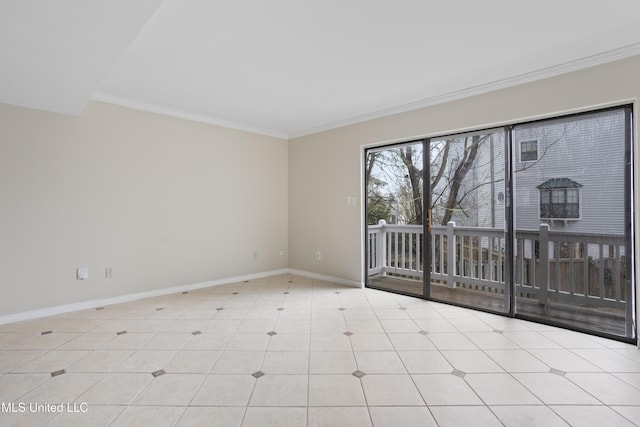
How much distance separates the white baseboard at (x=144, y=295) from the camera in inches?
130

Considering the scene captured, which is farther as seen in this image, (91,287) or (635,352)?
(91,287)

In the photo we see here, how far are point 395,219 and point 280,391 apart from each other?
3340 mm

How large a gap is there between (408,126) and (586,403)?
329 centimetres

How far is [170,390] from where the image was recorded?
6.60 ft

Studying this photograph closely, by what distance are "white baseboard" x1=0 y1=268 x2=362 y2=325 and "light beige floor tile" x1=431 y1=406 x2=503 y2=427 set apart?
2.85 m

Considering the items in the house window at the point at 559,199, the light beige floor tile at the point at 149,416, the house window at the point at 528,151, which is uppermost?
the house window at the point at 528,151

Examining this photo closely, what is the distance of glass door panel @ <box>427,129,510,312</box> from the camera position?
3.51m

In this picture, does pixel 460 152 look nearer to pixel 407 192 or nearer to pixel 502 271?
pixel 407 192

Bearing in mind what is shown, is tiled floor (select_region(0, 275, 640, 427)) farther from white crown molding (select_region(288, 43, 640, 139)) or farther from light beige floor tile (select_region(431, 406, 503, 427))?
white crown molding (select_region(288, 43, 640, 139))

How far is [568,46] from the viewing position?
265 centimetres

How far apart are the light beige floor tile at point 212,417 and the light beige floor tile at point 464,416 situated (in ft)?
3.79

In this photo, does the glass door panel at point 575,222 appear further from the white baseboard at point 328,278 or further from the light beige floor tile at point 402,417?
the light beige floor tile at point 402,417

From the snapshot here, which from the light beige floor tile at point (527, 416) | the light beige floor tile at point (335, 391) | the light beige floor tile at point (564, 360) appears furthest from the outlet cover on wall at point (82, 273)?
the light beige floor tile at point (564, 360)

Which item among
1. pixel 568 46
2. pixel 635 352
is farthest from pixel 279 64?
pixel 635 352
